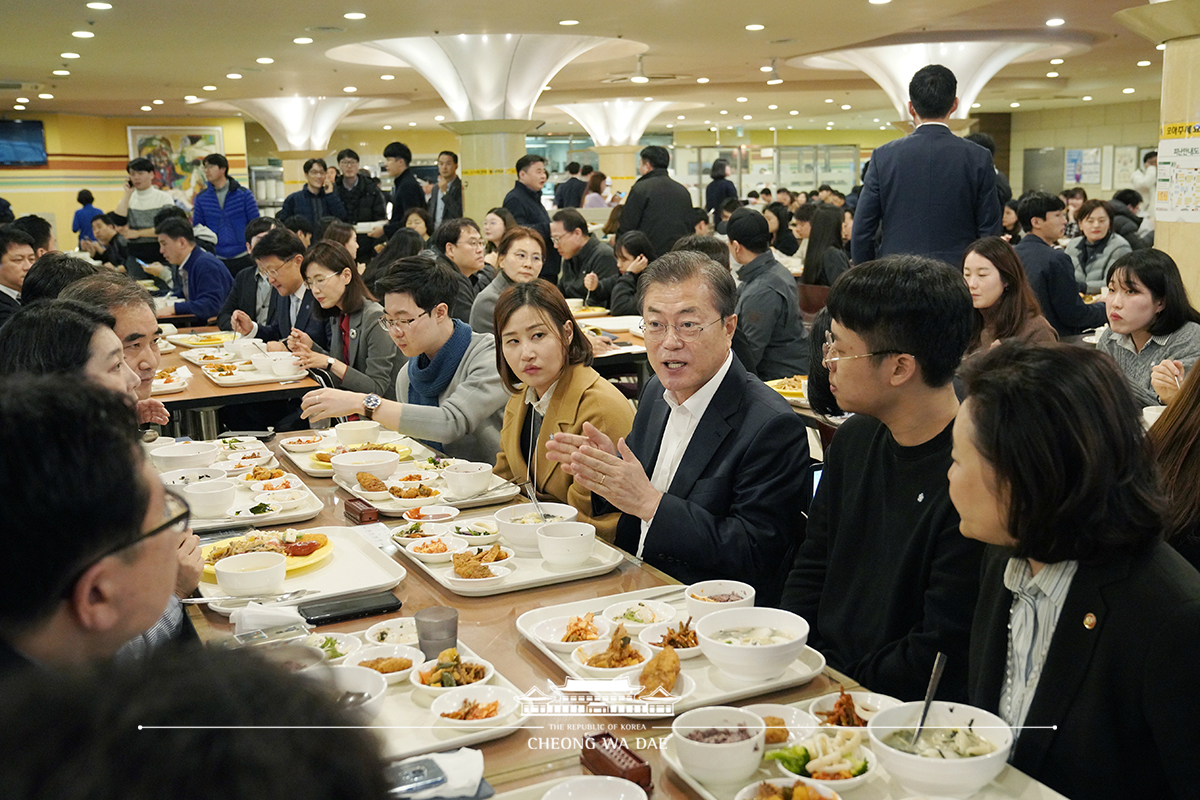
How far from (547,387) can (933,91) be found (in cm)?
300

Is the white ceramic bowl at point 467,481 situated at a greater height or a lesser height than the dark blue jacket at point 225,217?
lesser

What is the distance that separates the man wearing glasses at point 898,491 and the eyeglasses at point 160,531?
1.34m

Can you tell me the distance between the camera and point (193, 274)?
7523 millimetres

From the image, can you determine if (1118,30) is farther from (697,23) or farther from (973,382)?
(973,382)

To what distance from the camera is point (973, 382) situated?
154 centimetres

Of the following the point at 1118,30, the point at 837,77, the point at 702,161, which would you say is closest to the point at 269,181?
the point at 702,161


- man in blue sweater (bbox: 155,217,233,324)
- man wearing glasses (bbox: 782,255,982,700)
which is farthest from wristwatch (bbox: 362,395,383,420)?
man in blue sweater (bbox: 155,217,233,324)

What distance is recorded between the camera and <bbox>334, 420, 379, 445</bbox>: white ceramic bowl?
343cm

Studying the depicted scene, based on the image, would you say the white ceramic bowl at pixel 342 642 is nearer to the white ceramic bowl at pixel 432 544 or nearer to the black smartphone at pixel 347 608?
the black smartphone at pixel 347 608

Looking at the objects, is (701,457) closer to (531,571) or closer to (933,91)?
(531,571)

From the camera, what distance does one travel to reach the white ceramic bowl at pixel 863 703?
1.53 m

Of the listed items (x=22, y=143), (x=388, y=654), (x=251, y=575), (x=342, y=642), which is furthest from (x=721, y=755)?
(x=22, y=143)

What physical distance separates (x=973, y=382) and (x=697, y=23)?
29.0ft

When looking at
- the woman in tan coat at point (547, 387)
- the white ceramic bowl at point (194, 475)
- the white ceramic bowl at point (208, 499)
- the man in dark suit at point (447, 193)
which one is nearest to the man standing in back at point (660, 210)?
the man in dark suit at point (447, 193)
